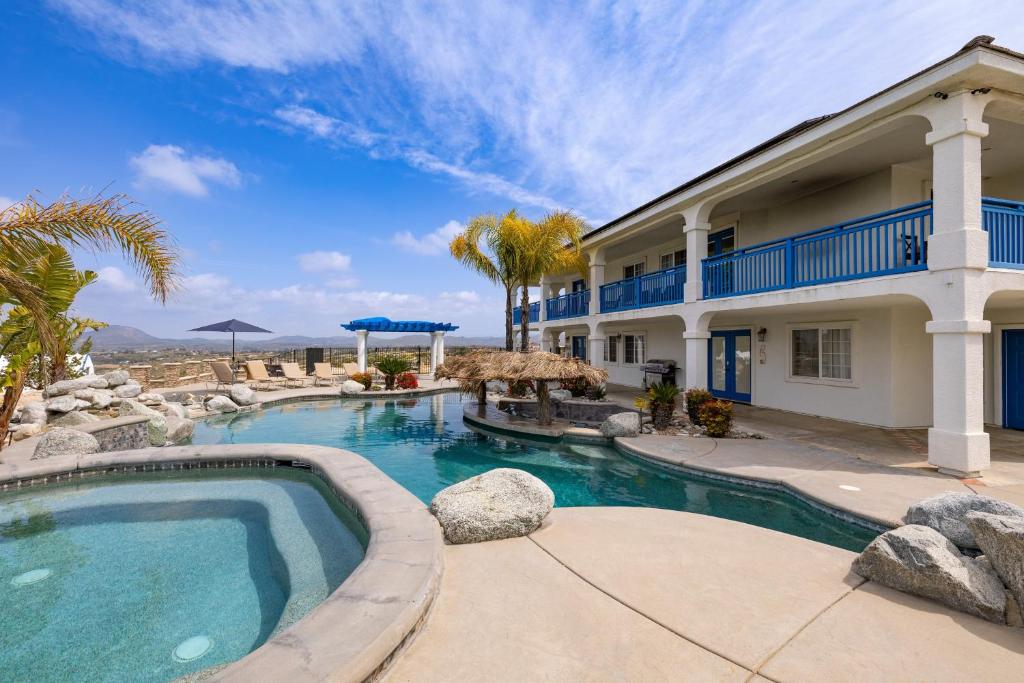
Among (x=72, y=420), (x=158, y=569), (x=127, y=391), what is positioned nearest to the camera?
(x=158, y=569)

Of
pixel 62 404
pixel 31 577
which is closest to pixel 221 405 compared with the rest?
pixel 62 404

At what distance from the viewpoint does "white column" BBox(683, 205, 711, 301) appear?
12.5 m

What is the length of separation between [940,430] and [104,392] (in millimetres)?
19429

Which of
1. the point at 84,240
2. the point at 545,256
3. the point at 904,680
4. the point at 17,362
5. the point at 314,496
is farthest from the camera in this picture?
the point at 545,256

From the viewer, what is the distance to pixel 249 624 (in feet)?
12.7

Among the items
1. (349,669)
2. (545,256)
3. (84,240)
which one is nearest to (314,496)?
(84,240)

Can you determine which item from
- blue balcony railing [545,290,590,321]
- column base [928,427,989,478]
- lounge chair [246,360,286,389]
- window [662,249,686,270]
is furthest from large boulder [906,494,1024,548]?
lounge chair [246,360,286,389]

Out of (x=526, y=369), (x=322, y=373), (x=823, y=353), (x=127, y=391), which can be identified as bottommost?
(x=127, y=391)

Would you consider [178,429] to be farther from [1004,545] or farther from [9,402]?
[1004,545]

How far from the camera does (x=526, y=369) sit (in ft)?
36.3

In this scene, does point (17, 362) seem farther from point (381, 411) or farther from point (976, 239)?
point (976, 239)

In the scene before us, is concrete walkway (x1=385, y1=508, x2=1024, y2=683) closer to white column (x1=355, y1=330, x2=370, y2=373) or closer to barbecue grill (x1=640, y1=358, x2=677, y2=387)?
barbecue grill (x1=640, y1=358, x2=677, y2=387)

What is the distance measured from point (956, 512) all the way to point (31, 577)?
29.9 ft

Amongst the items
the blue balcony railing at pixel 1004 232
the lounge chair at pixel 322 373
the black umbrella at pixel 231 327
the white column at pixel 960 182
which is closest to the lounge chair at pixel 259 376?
the lounge chair at pixel 322 373
